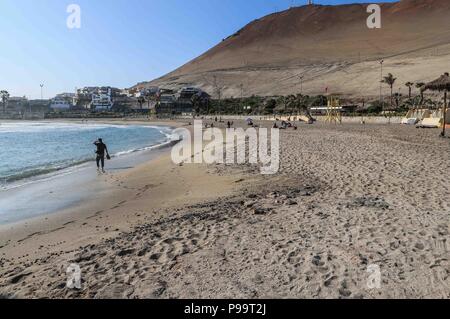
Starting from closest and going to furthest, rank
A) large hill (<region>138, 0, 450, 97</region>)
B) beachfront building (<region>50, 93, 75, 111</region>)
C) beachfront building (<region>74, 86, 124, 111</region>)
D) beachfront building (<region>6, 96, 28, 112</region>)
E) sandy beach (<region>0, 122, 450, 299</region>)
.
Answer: sandy beach (<region>0, 122, 450, 299</region>) < large hill (<region>138, 0, 450, 97</region>) < beachfront building (<region>74, 86, 124, 111</region>) < beachfront building (<region>50, 93, 75, 111</region>) < beachfront building (<region>6, 96, 28, 112</region>)

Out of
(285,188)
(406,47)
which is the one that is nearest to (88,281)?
(285,188)

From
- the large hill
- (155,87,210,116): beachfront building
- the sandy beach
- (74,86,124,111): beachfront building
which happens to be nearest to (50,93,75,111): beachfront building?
(74,86,124,111): beachfront building

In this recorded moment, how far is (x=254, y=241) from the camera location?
572 cm

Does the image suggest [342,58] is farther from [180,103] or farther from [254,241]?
[254,241]

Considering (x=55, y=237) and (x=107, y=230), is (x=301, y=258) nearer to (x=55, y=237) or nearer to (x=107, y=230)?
(x=107, y=230)

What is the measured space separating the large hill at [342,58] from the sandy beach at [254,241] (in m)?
84.5

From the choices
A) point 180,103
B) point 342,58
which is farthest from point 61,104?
point 342,58

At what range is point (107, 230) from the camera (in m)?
7.34

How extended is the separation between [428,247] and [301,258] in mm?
1595

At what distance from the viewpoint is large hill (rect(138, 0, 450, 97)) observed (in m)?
105

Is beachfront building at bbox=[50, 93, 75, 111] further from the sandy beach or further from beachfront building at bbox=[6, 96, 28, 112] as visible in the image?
the sandy beach

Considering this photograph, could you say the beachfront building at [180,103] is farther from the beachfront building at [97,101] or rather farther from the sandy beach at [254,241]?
the sandy beach at [254,241]

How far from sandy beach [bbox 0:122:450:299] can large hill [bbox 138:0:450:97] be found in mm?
84514

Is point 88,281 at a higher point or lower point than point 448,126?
lower
